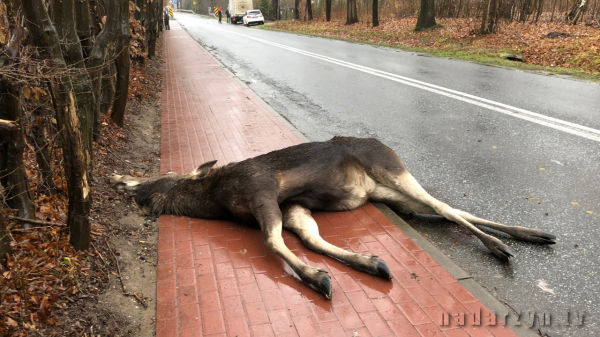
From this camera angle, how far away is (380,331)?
10.9 feet

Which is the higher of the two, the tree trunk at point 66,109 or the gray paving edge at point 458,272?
the tree trunk at point 66,109

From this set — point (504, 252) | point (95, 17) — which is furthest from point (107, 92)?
point (504, 252)

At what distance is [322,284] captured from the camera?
3.72 m

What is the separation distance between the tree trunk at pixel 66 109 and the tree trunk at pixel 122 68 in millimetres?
4708

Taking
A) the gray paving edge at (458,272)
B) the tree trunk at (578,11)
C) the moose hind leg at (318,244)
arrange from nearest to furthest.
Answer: the gray paving edge at (458,272)
the moose hind leg at (318,244)
the tree trunk at (578,11)

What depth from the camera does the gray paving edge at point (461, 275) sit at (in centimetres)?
336

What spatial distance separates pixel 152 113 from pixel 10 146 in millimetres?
6827

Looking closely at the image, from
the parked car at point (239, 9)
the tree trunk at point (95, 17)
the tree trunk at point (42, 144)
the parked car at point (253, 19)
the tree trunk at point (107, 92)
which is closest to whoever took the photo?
the tree trunk at point (42, 144)

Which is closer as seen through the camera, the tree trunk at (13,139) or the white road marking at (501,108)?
the tree trunk at (13,139)

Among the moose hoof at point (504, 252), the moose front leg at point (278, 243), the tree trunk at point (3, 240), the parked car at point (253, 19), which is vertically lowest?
the moose hoof at point (504, 252)

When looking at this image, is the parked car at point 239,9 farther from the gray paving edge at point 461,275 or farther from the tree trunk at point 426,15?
the gray paving edge at point 461,275

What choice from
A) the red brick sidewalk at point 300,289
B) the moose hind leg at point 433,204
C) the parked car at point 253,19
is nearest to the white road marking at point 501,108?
the moose hind leg at point 433,204

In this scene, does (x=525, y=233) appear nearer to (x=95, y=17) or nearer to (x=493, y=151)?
(x=493, y=151)

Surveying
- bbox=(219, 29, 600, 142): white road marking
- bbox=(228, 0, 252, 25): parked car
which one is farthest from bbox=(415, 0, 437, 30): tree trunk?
bbox=(228, 0, 252, 25): parked car
